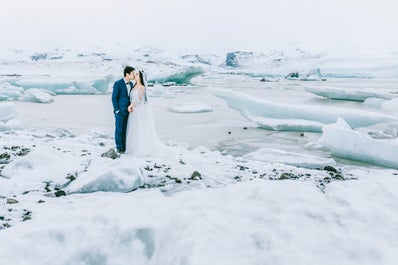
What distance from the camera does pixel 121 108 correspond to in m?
6.50

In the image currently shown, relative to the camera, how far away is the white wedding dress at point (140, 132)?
255 inches

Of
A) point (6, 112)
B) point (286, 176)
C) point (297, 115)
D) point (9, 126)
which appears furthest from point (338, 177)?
point (6, 112)

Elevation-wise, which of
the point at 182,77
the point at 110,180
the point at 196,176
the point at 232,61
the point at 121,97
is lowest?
the point at 232,61

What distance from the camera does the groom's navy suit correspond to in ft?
21.2

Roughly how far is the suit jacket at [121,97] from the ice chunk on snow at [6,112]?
5942 mm

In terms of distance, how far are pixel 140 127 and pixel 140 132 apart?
0.09 meters

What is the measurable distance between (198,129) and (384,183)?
20.8 feet

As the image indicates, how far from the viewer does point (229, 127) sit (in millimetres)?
10727

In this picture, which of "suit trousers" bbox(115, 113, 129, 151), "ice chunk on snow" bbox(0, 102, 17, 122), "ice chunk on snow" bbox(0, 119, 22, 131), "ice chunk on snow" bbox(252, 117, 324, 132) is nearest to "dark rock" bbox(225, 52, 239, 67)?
"ice chunk on snow" bbox(0, 102, 17, 122)

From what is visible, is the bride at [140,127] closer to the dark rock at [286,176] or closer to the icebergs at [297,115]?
the dark rock at [286,176]

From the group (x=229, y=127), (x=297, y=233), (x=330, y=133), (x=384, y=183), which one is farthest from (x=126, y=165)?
(x=229, y=127)

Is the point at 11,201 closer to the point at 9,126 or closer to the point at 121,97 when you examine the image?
the point at 121,97

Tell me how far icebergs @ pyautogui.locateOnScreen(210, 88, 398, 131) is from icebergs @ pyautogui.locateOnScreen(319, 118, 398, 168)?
7.29ft

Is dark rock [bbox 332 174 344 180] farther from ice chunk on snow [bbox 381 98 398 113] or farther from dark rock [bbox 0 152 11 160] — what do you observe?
ice chunk on snow [bbox 381 98 398 113]
